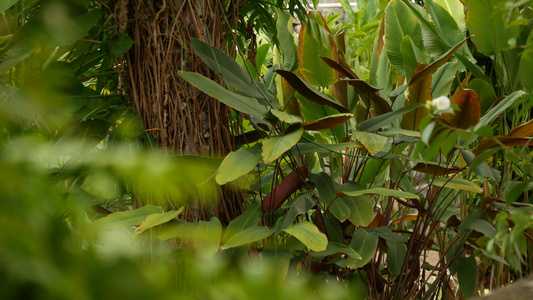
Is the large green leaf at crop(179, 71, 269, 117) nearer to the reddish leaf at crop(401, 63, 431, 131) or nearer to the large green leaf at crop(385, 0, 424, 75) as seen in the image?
the reddish leaf at crop(401, 63, 431, 131)

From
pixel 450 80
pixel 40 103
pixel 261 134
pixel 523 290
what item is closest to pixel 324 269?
pixel 261 134

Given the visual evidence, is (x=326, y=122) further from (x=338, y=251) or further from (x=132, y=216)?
(x=132, y=216)

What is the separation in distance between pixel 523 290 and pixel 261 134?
117cm

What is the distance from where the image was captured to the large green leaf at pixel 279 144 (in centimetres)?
120

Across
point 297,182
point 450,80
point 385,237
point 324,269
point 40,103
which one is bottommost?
point 324,269

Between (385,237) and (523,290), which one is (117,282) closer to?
(523,290)

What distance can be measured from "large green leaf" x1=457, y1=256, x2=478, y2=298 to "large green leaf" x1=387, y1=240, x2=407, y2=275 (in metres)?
0.22

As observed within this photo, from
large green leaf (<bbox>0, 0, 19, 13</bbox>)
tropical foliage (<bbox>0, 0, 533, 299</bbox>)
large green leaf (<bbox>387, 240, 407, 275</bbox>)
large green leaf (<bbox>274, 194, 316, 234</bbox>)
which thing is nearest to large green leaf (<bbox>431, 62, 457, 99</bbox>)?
tropical foliage (<bbox>0, 0, 533, 299</bbox>)

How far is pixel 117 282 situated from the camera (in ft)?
0.59

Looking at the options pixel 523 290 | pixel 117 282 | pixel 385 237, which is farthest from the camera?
pixel 385 237

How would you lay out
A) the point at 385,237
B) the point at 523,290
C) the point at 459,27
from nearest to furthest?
the point at 523,290 → the point at 385,237 → the point at 459,27

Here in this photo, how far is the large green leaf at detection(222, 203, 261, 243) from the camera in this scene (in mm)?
1327

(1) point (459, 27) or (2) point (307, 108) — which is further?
(1) point (459, 27)

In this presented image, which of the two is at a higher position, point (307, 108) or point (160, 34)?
point (160, 34)
